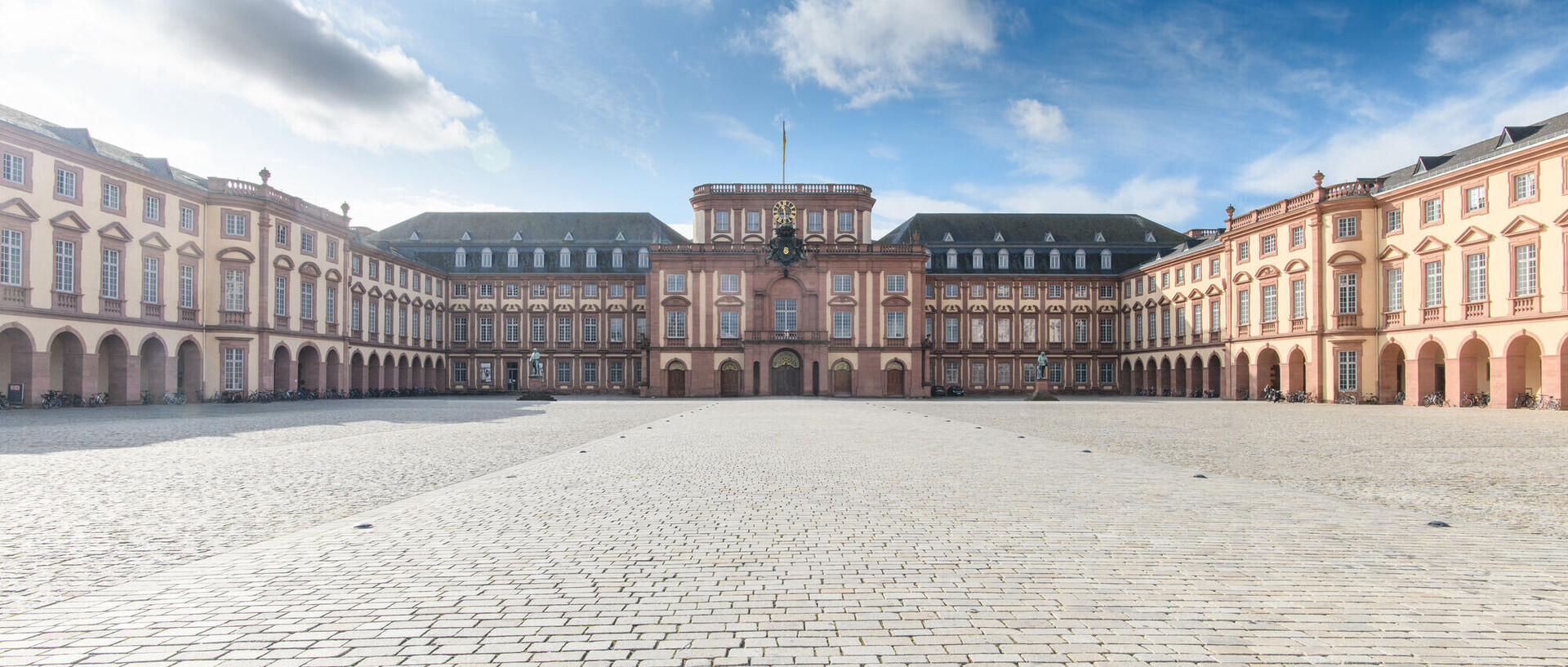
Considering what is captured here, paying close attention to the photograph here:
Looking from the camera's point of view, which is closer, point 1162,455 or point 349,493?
point 349,493

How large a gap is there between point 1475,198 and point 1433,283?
4.54 m

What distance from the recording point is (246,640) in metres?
5.02

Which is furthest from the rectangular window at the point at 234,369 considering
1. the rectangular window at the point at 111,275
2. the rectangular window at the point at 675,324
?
the rectangular window at the point at 675,324

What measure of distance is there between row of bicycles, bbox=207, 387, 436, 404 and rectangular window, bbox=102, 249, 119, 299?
7457mm

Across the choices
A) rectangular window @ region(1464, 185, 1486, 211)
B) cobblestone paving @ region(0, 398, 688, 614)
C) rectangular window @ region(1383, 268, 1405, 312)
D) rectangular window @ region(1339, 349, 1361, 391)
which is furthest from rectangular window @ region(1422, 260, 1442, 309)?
cobblestone paving @ region(0, 398, 688, 614)

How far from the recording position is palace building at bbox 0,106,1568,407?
3522 centimetres

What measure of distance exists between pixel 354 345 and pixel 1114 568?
190 ft

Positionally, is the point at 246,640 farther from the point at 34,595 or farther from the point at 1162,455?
the point at 1162,455

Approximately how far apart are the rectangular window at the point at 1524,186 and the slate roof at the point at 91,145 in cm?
6347

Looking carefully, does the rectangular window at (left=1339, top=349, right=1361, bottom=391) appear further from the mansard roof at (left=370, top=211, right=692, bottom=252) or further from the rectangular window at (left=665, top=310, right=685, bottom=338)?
the mansard roof at (left=370, top=211, right=692, bottom=252)

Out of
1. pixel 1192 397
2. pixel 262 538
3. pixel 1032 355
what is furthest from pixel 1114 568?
pixel 1032 355

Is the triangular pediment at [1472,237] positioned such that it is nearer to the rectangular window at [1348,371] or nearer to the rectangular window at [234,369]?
the rectangular window at [1348,371]

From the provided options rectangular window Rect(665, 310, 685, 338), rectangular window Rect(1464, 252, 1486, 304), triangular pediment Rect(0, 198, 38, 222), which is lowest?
rectangular window Rect(665, 310, 685, 338)

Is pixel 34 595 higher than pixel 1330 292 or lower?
lower
